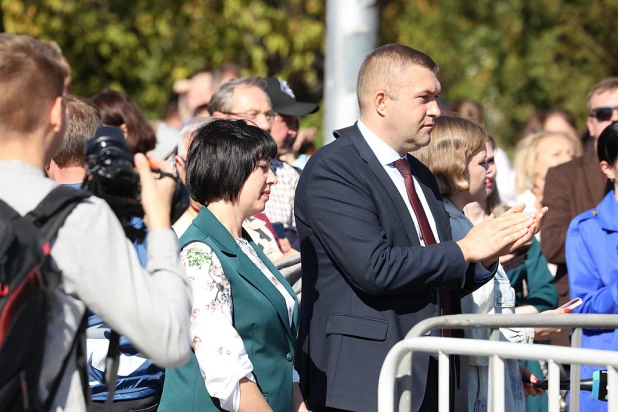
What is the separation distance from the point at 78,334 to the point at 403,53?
2.11 metres

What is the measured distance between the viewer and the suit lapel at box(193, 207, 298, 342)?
12.1 feet

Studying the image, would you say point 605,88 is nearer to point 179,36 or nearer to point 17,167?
point 17,167

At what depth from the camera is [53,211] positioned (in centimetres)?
246

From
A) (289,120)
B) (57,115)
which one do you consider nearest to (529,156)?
(289,120)

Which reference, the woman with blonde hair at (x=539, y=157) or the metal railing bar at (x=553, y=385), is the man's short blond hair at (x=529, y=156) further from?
the metal railing bar at (x=553, y=385)

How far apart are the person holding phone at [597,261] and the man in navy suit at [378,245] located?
0.97 m

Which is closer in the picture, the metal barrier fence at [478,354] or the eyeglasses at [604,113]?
the metal barrier fence at [478,354]

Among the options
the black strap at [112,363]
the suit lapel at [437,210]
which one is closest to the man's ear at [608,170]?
the suit lapel at [437,210]

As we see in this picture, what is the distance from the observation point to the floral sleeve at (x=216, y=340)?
3.45 meters

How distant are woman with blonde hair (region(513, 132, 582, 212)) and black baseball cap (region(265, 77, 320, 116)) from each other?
2125 mm

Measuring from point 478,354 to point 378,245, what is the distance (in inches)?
25.2

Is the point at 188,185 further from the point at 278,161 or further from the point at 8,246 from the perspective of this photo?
the point at 278,161

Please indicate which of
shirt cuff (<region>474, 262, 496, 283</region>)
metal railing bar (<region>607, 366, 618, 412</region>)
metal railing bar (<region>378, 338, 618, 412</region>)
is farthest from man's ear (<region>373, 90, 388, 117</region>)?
metal railing bar (<region>607, 366, 618, 412</region>)

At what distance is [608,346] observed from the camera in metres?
4.74
